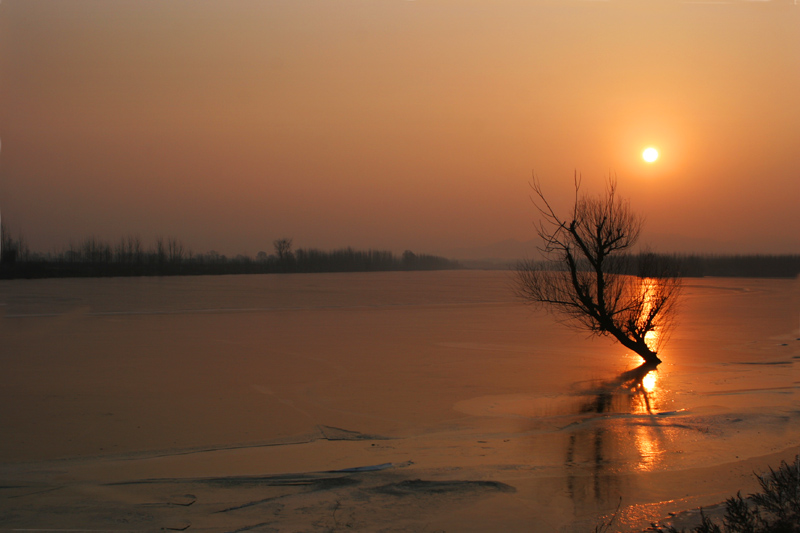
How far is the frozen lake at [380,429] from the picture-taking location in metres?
5.40

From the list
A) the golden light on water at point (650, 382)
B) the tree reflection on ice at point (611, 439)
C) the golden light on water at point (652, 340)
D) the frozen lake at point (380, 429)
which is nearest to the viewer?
the frozen lake at point (380, 429)

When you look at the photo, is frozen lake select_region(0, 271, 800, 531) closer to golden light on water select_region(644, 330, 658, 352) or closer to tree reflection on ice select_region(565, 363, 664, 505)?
tree reflection on ice select_region(565, 363, 664, 505)

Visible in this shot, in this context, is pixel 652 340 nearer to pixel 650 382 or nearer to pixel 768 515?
pixel 650 382

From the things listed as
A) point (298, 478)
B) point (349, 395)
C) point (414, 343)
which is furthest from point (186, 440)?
point (414, 343)

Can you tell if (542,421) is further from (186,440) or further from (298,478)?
(186,440)

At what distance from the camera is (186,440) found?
7.83 metres

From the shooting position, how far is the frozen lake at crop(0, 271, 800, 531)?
5402 millimetres

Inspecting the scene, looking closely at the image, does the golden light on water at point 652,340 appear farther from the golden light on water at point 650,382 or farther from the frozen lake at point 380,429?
the golden light on water at point 650,382

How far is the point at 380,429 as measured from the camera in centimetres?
845

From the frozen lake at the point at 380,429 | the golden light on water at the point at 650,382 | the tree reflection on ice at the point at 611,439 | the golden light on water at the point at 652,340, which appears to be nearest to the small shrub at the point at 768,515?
the frozen lake at the point at 380,429

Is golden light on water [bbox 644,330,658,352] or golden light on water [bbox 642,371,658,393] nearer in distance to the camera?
golden light on water [bbox 642,371,658,393]

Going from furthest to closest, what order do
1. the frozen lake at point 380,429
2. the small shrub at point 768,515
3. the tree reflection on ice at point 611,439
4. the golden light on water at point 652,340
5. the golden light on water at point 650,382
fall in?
1. the golden light on water at point 652,340
2. the golden light on water at point 650,382
3. the tree reflection on ice at point 611,439
4. the frozen lake at point 380,429
5. the small shrub at point 768,515

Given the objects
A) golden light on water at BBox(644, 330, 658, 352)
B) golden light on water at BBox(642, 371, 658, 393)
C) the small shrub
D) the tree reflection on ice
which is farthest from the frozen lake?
the small shrub

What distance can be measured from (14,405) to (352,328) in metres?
12.6
